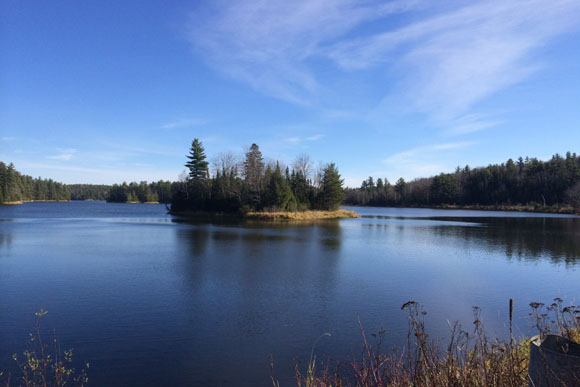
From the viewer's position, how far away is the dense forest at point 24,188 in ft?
306

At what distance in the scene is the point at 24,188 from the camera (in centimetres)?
11894

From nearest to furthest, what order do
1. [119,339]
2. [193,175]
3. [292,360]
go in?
[292,360]
[119,339]
[193,175]

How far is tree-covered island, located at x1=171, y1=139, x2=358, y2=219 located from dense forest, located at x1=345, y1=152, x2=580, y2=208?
178ft

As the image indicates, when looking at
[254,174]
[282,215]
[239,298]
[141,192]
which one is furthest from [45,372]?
[141,192]

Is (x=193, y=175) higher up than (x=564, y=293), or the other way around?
(x=193, y=175)

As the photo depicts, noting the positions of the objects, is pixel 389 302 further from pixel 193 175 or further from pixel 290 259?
pixel 193 175

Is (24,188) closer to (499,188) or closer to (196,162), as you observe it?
(196,162)

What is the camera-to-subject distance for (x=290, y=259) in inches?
718

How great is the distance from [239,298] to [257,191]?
4164 centimetres

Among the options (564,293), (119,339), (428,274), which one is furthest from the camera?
(428,274)

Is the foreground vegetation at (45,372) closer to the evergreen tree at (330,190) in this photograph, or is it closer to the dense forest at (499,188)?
the evergreen tree at (330,190)

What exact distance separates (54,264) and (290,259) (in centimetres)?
1094

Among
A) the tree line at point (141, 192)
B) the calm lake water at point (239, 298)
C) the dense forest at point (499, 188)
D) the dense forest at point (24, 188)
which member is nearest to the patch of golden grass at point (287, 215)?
the calm lake water at point (239, 298)

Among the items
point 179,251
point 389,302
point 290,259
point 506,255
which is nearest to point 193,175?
point 179,251
